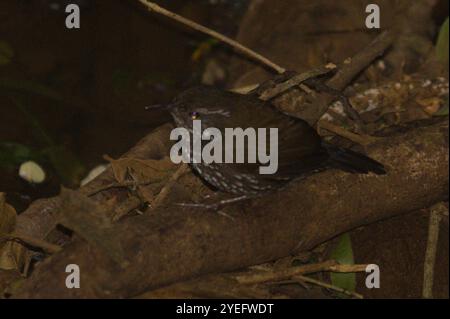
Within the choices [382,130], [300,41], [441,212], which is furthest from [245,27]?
[441,212]

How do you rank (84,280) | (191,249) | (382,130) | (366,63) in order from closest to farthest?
(84,280) → (191,249) → (382,130) → (366,63)

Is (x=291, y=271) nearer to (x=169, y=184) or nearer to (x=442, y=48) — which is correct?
(x=169, y=184)

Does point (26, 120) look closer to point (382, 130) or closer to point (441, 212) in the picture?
point (382, 130)

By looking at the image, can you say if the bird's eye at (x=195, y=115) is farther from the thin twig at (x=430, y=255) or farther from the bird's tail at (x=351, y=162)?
the thin twig at (x=430, y=255)

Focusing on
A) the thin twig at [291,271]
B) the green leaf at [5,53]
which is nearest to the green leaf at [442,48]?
the thin twig at [291,271]

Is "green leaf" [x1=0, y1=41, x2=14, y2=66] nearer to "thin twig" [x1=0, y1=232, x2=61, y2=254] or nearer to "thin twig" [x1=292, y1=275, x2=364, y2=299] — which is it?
"thin twig" [x1=0, y1=232, x2=61, y2=254]

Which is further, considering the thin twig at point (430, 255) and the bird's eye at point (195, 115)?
the thin twig at point (430, 255)
